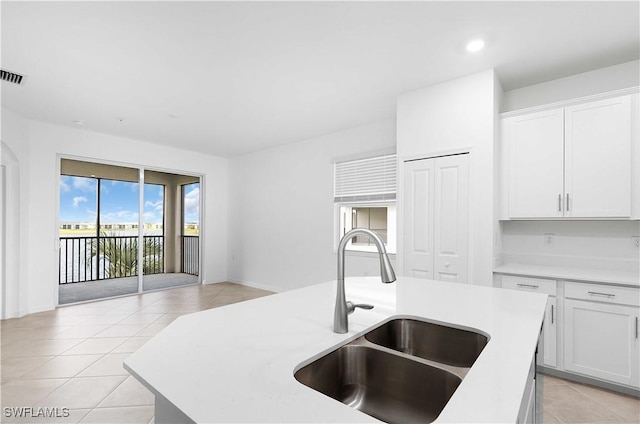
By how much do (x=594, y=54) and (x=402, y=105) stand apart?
1.58 m

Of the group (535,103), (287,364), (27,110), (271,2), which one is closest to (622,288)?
(535,103)

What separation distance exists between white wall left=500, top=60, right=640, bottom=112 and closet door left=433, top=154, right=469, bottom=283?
842 millimetres

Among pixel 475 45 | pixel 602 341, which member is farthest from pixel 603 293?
pixel 475 45

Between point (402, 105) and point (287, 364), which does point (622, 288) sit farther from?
point (287, 364)

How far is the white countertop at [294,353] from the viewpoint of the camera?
702 millimetres

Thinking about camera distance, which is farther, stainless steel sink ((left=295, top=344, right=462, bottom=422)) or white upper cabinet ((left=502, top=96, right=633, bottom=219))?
white upper cabinet ((left=502, top=96, right=633, bottom=219))

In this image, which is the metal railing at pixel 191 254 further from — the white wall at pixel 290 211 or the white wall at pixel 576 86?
the white wall at pixel 576 86

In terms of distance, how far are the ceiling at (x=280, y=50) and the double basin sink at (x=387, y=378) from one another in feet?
6.67

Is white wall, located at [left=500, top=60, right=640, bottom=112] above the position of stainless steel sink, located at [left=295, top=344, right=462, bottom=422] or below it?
above

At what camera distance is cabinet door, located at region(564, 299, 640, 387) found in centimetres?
226

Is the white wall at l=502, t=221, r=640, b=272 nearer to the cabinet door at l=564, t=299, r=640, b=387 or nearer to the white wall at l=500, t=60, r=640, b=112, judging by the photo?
the cabinet door at l=564, t=299, r=640, b=387

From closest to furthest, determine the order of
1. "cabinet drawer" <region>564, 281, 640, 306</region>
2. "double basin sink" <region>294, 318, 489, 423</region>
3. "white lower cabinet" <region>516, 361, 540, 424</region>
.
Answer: "white lower cabinet" <region>516, 361, 540, 424</region>, "double basin sink" <region>294, 318, 489, 423</region>, "cabinet drawer" <region>564, 281, 640, 306</region>

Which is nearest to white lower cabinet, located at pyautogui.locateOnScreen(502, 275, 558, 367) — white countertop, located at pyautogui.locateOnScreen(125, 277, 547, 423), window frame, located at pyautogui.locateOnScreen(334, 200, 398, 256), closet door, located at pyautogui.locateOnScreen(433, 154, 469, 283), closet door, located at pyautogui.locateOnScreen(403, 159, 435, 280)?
closet door, located at pyautogui.locateOnScreen(433, 154, 469, 283)

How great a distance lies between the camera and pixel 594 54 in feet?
8.38
